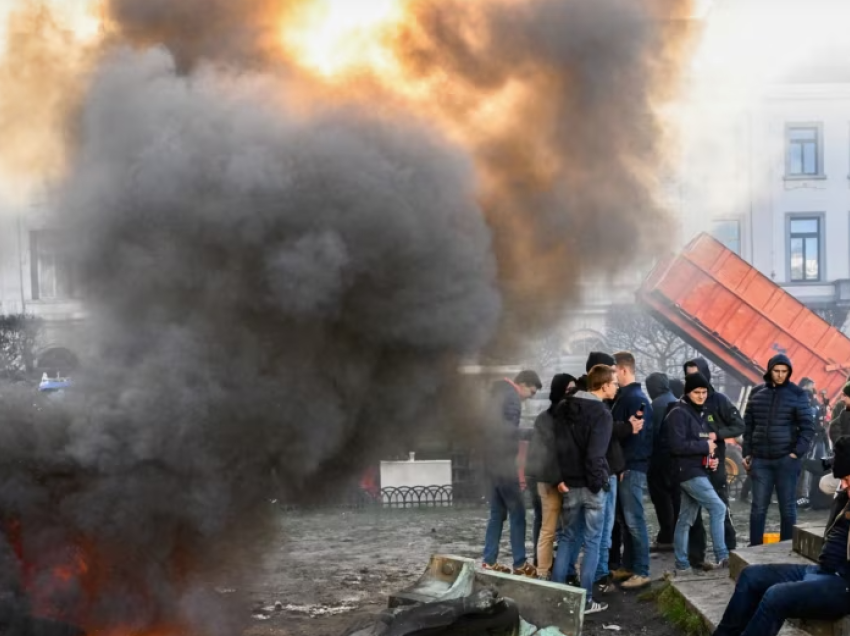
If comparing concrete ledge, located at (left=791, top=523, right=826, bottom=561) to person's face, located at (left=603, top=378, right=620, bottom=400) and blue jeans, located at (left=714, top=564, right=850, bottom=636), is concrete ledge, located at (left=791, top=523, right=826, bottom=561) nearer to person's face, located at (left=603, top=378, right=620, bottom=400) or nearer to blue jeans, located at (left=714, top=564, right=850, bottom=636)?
Result: blue jeans, located at (left=714, top=564, right=850, bottom=636)

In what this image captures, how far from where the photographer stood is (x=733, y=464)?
1308 centimetres

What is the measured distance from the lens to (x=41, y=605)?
206 inches

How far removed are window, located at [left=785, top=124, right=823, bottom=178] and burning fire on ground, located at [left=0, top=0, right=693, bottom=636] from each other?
79.3 ft

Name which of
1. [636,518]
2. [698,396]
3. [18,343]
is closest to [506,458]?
[636,518]

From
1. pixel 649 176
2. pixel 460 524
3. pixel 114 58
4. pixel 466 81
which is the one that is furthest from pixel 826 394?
pixel 114 58

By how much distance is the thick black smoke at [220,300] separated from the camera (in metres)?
5.43

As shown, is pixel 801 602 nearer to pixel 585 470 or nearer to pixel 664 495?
pixel 585 470

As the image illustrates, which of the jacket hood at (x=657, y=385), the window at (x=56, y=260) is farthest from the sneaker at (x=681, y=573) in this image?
the window at (x=56, y=260)

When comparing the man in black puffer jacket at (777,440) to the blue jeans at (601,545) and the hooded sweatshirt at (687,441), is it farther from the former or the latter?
the blue jeans at (601,545)

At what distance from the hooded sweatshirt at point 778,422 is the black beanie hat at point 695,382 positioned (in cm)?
41

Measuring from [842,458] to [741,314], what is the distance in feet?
31.3

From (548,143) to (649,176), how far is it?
86cm

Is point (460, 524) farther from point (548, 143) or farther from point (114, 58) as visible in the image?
point (114, 58)

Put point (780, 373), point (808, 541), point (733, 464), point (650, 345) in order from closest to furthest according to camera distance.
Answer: point (808, 541) → point (780, 373) → point (733, 464) → point (650, 345)
